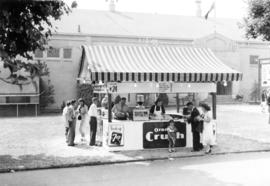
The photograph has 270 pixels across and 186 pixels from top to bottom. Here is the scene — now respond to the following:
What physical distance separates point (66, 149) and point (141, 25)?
25.9 metres

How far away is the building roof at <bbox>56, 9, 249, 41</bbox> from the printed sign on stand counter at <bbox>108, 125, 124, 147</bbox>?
2172 centimetres

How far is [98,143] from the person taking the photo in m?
14.9

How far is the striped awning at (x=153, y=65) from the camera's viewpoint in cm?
1339

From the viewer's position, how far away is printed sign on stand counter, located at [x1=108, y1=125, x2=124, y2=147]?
13789mm

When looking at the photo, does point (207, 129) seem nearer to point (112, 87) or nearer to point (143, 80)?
point (143, 80)

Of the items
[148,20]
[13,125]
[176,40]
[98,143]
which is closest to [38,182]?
[98,143]

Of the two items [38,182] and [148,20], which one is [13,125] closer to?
[38,182]

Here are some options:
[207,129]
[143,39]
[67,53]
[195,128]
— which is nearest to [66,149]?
[195,128]

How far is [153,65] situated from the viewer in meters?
14.4

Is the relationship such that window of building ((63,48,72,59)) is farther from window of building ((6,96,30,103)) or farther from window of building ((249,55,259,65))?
window of building ((249,55,259,65))

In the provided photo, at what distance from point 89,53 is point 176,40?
2370 centimetres

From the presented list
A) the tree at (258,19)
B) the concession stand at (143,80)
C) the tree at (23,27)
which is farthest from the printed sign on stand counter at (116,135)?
the tree at (258,19)

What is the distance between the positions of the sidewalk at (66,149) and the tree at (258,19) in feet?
12.9

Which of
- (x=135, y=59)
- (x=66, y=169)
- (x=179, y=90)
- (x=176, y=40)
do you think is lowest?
(x=66, y=169)
